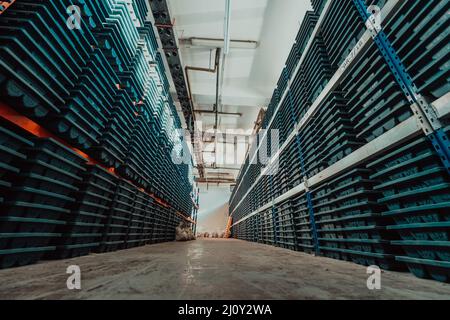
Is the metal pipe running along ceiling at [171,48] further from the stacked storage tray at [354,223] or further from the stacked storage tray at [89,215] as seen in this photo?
the stacked storage tray at [354,223]

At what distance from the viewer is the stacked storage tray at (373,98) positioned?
4.81 feet

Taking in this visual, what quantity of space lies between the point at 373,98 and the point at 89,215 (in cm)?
313

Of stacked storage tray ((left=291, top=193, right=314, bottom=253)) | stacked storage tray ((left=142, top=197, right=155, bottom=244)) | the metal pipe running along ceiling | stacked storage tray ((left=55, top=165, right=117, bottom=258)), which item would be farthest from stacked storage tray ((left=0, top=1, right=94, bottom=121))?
the metal pipe running along ceiling

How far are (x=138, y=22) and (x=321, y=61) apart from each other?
3.12m

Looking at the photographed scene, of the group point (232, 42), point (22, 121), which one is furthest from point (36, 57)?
point (232, 42)

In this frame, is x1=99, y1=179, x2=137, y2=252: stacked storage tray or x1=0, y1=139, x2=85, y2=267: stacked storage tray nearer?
x1=0, y1=139, x2=85, y2=267: stacked storage tray

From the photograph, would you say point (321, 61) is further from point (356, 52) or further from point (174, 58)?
point (174, 58)

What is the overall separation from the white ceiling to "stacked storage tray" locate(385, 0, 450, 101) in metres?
4.63

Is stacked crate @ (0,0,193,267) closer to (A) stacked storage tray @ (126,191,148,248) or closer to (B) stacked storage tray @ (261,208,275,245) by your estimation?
(A) stacked storage tray @ (126,191,148,248)

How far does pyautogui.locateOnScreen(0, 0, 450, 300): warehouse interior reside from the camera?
1137mm

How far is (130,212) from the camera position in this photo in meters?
3.21

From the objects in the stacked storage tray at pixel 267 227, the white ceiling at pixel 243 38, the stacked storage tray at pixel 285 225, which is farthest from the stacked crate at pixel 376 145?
the white ceiling at pixel 243 38

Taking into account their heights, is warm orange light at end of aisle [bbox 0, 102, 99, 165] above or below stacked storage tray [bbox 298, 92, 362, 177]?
below
